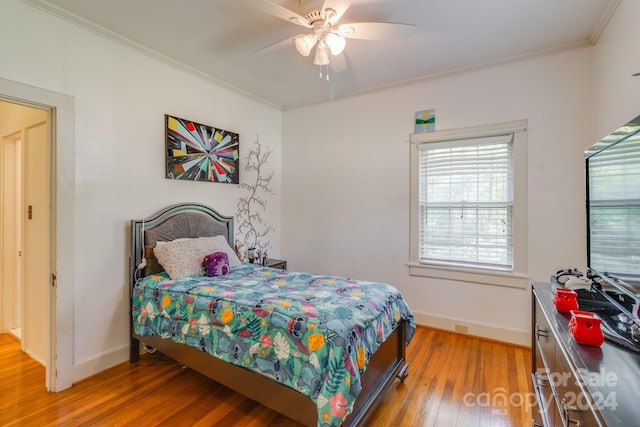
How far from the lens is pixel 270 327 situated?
5.40ft

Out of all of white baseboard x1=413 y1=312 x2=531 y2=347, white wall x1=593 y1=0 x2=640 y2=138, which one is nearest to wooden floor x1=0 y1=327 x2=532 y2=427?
white baseboard x1=413 y1=312 x2=531 y2=347

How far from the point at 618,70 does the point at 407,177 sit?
1.80 meters

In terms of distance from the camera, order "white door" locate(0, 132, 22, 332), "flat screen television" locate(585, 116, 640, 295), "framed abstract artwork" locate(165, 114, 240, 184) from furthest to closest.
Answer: "white door" locate(0, 132, 22, 332)
"framed abstract artwork" locate(165, 114, 240, 184)
"flat screen television" locate(585, 116, 640, 295)

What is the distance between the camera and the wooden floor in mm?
1825

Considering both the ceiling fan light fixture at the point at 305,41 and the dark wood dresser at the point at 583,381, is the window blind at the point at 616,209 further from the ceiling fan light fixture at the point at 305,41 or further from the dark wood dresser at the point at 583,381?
the ceiling fan light fixture at the point at 305,41

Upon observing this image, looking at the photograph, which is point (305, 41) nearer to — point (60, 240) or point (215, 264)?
point (215, 264)

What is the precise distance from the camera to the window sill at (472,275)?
9.13 ft

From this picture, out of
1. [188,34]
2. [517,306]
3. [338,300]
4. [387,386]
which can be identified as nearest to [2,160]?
[188,34]

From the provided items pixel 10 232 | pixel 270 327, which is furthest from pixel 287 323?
pixel 10 232

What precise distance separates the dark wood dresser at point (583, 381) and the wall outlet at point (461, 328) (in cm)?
146

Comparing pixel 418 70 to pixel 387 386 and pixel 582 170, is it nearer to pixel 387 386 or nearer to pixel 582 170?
pixel 582 170

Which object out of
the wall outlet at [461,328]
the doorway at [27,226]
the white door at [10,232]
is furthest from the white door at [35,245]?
the wall outlet at [461,328]

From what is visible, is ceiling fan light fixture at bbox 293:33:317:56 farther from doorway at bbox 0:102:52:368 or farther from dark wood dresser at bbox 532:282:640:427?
dark wood dresser at bbox 532:282:640:427

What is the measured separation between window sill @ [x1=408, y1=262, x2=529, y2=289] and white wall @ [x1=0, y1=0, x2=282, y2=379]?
8.83ft
